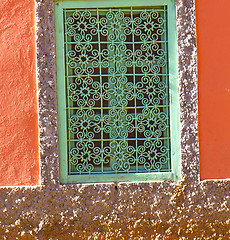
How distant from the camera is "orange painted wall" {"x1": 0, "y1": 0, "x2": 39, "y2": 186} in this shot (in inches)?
180

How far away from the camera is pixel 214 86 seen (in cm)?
464

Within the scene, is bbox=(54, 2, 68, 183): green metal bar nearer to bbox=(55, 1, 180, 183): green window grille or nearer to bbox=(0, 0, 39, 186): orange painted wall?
bbox=(55, 1, 180, 183): green window grille

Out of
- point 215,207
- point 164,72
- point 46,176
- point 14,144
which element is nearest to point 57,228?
point 46,176

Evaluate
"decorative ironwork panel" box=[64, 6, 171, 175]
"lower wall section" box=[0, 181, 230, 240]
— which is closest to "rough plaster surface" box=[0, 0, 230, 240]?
"lower wall section" box=[0, 181, 230, 240]

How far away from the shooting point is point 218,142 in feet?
15.3

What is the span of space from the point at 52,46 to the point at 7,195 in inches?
60.5

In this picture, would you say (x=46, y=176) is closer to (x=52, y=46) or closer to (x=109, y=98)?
(x=109, y=98)

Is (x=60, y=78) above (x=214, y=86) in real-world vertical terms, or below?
above

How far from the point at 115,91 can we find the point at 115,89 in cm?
2

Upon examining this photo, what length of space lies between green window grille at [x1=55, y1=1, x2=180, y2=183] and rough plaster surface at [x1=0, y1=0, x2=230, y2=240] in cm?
10

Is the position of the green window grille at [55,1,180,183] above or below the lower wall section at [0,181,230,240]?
→ above

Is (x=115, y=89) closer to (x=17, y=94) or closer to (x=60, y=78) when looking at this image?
(x=60, y=78)

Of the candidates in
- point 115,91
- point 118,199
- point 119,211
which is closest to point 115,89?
point 115,91

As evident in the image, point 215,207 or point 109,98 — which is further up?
point 109,98
